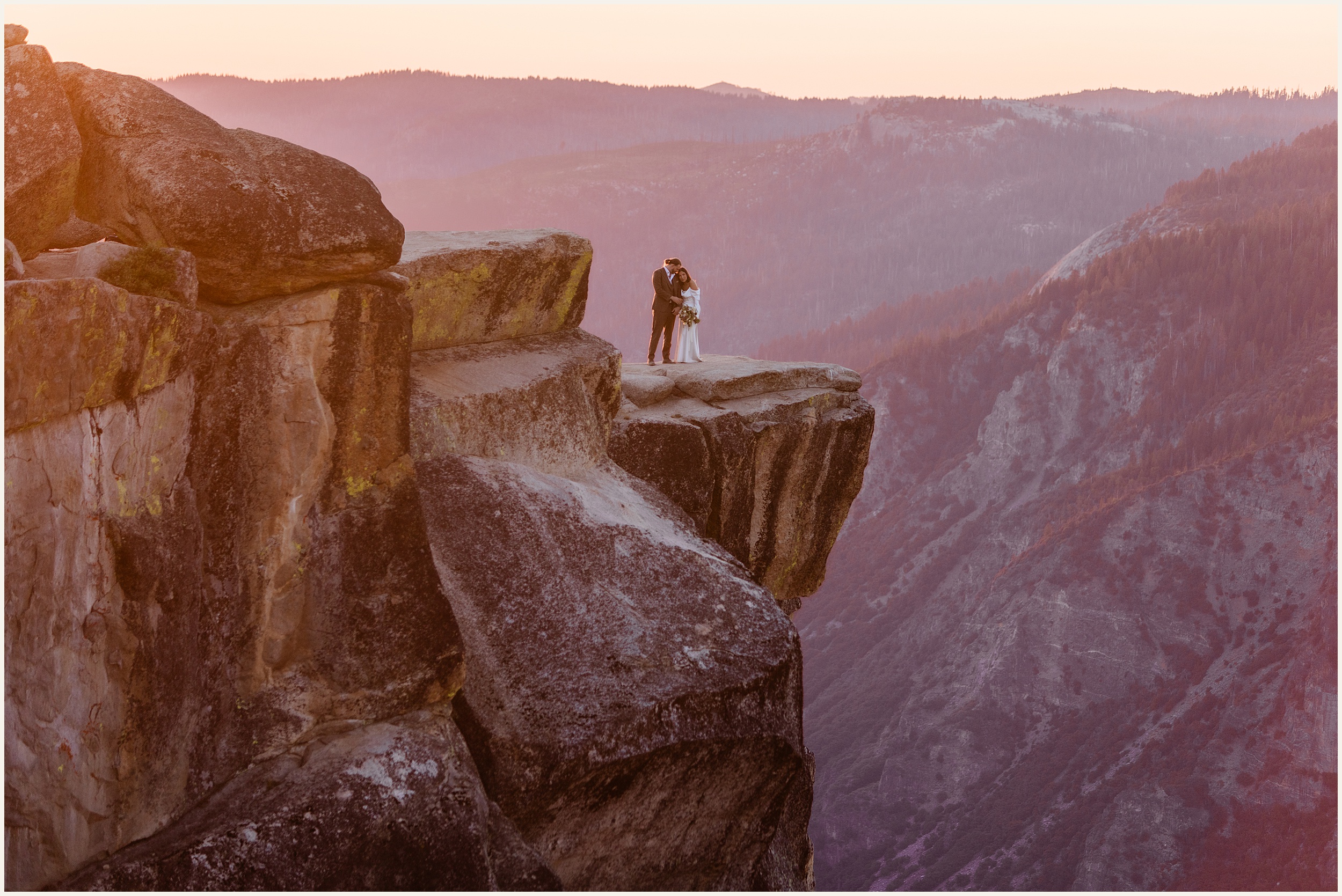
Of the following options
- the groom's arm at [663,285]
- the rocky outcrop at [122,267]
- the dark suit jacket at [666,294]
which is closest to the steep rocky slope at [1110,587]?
the dark suit jacket at [666,294]

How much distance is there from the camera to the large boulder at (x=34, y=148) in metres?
10.8

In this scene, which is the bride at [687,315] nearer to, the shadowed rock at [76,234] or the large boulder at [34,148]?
the shadowed rock at [76,234]

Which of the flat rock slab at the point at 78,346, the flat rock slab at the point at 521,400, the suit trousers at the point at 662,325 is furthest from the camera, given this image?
the suit trousers at the point at 662,325

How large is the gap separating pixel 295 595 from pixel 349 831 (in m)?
2.25

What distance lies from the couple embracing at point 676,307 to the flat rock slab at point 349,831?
12.7m

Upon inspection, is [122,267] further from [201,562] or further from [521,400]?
[521,400]

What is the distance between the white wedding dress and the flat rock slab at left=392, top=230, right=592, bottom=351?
5.11 metres

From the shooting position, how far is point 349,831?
11.0 m

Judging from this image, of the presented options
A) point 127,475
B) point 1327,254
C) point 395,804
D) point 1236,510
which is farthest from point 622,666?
point 1327,254

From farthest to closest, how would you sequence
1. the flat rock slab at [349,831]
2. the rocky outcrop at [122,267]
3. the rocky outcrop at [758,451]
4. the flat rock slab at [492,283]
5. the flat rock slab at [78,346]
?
the rocky outcrop at [758,451], the flat rock slab at [492,283], the rocky outcrop at [122,267], the flat rock slab at [349,831], the flat rock slab at [78,346]

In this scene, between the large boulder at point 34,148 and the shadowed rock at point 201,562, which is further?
the large boulder at point 34,148

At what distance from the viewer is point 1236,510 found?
108375 mm

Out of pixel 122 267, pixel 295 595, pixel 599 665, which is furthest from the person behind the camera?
pixel 599 665

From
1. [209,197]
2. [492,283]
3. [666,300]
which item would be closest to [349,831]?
[209,197]
